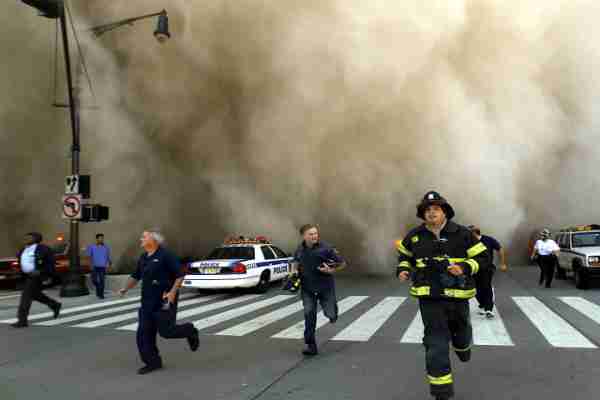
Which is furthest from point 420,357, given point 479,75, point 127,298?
point 479,75

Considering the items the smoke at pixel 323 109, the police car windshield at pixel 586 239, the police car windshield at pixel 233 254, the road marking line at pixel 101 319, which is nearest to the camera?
the road marking line at pixel 101 319

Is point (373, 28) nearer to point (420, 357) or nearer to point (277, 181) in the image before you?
point (277, 181)

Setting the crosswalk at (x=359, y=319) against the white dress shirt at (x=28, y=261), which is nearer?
the crosswalk at (x=359, y=319)

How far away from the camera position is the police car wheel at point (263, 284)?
11.2 metres

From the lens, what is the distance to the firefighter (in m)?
3.43

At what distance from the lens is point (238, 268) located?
1047cm

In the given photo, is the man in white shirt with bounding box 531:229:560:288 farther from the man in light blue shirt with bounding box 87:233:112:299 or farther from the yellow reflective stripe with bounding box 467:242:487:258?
the man in light blue shirt with bounding box 87:233:112:299

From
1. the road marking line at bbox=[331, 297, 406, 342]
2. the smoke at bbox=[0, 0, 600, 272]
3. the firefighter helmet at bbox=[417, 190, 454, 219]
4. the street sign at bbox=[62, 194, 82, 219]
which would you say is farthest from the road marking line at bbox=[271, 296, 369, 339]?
the smoke at bbox=[0, 0, 600, 272]

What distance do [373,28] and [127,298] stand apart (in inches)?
446

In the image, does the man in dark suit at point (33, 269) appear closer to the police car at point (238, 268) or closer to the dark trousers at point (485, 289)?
the police car at point (238, 268)

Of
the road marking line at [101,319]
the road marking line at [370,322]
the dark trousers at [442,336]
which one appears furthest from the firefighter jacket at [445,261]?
the road marking line at [101,319]

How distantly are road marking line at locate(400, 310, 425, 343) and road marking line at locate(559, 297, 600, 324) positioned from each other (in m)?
2.59

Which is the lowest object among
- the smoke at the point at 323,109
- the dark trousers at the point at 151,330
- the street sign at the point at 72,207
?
the dark trousers at the point at 151,330

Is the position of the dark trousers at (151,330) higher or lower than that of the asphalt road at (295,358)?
higher
